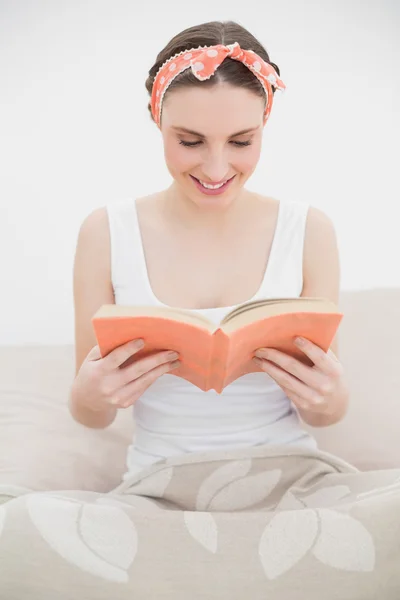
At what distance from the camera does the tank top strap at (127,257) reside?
127 centimetres

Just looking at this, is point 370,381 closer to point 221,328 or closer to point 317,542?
point 317,542

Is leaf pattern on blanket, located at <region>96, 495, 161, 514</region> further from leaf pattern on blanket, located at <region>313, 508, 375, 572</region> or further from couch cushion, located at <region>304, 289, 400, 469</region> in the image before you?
couch cushion, located at <region>304, 289, 400, 469</region>

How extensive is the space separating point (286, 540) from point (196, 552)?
0.39 ft

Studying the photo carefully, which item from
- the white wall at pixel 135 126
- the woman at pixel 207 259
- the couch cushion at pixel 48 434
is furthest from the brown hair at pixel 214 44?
the white wall at pixel 135 126

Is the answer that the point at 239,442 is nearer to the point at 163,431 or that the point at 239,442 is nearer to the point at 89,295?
the point at 163,431

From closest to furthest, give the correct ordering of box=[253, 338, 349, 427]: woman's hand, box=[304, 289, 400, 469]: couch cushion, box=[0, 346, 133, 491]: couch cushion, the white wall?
box=[253, 338, 349, 427]: woman's hand < box=[0, 346, 133, 491]: couch cushion < box=[304, 289, 400, 469]: couch cushion < the white wall

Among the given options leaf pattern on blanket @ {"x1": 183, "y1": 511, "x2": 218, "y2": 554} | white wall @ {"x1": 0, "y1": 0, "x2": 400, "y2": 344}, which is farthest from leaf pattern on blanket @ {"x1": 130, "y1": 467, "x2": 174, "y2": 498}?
white wall @ {"x1": 0, "y1": 0, "x2": 400, "y2": 344}

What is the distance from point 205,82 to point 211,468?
1.94 feet

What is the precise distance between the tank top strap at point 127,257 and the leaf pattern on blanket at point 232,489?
0.31 m

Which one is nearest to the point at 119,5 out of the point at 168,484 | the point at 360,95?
the point at 360,95

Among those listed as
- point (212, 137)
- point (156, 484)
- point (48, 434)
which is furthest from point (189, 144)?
point (48, 434)

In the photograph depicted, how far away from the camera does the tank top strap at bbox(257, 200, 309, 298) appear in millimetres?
1275

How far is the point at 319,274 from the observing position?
1305mm

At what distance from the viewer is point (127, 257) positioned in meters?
1.30
